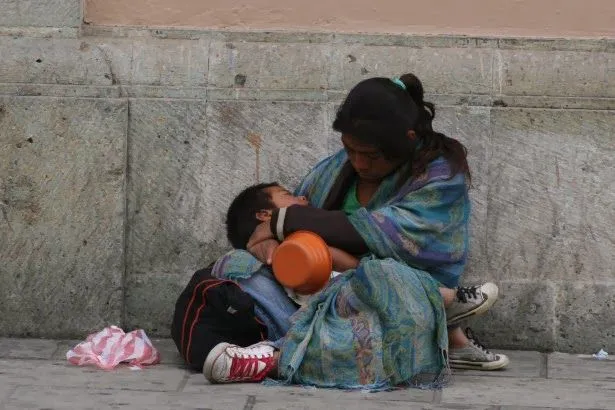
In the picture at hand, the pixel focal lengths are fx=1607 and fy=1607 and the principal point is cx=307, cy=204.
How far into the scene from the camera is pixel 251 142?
618 centimetres

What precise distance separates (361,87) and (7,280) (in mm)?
1610

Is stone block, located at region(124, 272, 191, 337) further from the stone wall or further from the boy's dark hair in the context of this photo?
the boy's dark hair

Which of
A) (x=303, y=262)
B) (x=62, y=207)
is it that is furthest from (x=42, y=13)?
(x=303, y=262)

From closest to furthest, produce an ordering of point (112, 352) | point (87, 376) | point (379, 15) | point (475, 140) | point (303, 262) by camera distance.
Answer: point (303, 262) → point (87, 376) → point (112, 352) → point (475, 140) → point (379, 15)

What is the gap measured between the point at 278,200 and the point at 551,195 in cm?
106

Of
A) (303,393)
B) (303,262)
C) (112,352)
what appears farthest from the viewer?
(112,352)

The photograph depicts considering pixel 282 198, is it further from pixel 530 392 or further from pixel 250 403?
pixel 530 392

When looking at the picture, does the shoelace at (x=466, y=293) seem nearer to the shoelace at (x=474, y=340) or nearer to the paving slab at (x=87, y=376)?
the shoelace at (x=474, y=340)

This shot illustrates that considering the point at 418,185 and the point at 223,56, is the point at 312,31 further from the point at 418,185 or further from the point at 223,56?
the point at 418,185

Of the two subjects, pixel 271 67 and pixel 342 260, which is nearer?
pixel 342 260

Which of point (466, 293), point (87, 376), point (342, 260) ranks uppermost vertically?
point (342, 260)

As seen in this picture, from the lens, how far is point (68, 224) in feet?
20.3

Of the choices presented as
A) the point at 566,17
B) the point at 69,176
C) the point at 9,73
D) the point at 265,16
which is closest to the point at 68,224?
the point at 69,176

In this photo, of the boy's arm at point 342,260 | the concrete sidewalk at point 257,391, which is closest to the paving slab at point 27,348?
the concrete sidewalk at point 257,391
